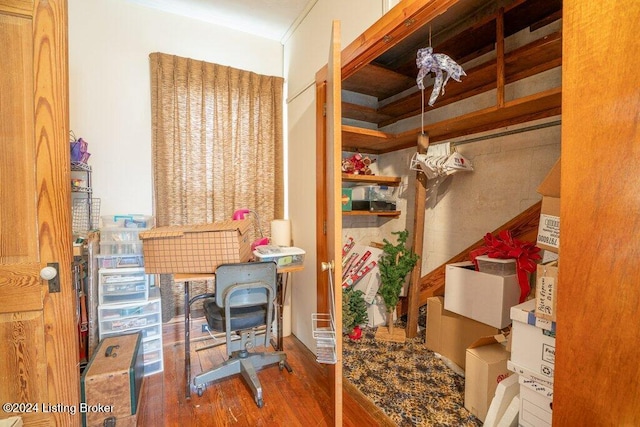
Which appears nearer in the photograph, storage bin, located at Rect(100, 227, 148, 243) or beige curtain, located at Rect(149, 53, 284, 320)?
storage bin, located at Rect(100, 227, 148, 243)

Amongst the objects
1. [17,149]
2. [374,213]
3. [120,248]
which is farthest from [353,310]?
[17,149]

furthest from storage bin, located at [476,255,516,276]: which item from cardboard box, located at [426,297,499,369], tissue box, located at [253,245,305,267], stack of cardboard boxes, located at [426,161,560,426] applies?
tissue box, located at [253,245,305,267]

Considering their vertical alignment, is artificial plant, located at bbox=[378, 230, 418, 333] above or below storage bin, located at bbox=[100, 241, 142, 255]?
below

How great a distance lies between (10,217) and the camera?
1038 millimetres

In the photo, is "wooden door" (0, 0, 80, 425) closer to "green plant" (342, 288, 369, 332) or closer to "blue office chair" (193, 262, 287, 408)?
"blue office chair" (193, 262, 287, 408)

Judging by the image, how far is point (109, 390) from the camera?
137 centimetres

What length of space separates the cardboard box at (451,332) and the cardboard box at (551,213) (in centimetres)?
93

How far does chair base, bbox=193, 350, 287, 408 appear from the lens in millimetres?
1687

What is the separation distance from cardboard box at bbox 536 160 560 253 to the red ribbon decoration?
0.68m

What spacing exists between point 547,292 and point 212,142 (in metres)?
2.49

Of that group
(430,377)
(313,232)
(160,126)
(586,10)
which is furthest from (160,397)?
(586,10)

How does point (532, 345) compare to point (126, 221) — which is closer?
point (532, 345)

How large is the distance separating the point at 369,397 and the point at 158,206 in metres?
2.12

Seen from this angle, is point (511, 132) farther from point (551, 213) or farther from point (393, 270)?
point (393, 270)
